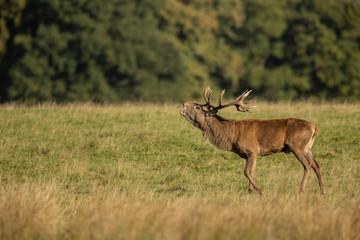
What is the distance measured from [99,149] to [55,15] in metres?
20.2

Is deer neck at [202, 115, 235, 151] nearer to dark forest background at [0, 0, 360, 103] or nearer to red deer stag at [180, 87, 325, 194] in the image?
red deer stag at [180, 87, 325, 194]

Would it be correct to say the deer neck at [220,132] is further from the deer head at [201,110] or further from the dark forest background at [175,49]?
the dark forest background at [175,49]

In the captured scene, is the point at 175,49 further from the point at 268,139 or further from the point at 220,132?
the point at 268,139

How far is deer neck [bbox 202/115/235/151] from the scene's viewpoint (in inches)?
397

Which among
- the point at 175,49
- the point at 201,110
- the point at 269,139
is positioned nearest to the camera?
the point at 269,139

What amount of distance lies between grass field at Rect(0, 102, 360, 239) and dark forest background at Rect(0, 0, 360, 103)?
528 inches

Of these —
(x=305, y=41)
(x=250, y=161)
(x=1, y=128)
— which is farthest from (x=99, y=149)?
(x=305, y=41)

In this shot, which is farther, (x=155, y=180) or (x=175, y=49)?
(x=175, y=49)

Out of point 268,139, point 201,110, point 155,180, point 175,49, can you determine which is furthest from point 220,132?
point 175,49

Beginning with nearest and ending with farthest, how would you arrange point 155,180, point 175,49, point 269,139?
1. point 269,139
2. point 155,180
3. point 175,49

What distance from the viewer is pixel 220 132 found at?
1026 centimetres

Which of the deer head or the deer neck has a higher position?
the deer head

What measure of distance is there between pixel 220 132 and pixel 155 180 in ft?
5.71

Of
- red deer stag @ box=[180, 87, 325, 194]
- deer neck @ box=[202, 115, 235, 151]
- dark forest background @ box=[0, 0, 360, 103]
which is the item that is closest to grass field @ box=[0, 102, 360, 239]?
red deer stag @ box=[180, 87, 325, 194]
